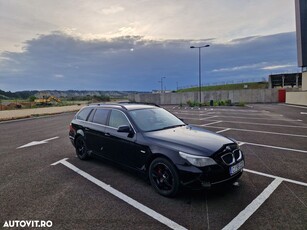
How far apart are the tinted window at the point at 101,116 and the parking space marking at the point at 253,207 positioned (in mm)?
3562

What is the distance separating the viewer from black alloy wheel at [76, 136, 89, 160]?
20.9 ft

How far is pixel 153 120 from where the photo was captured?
5.25m

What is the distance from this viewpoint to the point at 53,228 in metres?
3.25

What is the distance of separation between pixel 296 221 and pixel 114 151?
3.48 metres

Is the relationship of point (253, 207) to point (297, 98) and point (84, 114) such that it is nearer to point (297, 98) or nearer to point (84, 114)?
point (84, 114)

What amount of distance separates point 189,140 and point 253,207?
1.44m

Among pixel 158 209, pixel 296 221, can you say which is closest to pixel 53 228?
pixel 158 209

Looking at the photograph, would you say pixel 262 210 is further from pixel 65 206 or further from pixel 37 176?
pixel 37 176

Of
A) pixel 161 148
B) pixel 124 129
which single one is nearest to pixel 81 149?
pixel 124 129

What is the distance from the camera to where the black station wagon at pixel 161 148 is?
3.80 metres

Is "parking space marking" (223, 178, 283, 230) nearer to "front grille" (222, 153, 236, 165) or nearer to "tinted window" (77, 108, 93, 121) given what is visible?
"front grille" (222, 153, 236, 165)

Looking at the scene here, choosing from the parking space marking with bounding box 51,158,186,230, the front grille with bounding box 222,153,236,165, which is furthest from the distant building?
the parking space marking with bounding box 51,158,186,230

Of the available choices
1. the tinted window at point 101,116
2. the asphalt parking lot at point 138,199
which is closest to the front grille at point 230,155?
the asphalt parking lot at point 138,199

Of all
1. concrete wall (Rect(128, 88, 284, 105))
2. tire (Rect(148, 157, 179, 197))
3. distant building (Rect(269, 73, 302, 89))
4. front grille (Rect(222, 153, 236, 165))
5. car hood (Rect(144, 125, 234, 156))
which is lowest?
tire (Rect(148, 157, 179, 197))
